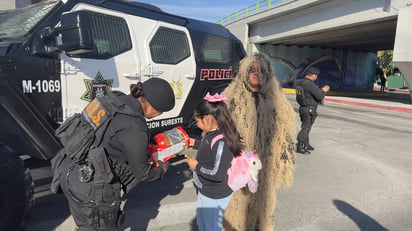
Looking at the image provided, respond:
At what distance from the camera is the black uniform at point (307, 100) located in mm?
5750

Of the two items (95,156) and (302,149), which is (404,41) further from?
(95,156)

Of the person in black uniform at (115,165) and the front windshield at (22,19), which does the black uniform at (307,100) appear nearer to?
the front windshield at (22,19)

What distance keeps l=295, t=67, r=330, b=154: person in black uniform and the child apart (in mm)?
4078

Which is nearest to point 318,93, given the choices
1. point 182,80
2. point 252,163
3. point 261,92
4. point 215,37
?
point 215,37

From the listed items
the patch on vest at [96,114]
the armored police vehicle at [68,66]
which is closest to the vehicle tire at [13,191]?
the armored police vehicle at [68,66]

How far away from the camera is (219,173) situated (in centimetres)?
207

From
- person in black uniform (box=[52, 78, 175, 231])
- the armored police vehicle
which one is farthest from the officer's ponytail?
the armored police vehicle

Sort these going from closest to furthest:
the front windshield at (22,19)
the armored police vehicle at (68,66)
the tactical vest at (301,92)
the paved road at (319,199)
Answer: the armored police vehicle at (68,66)
the front windshield at (22,19)
the paved road at (319,199)
the tactical vest at (301,92)

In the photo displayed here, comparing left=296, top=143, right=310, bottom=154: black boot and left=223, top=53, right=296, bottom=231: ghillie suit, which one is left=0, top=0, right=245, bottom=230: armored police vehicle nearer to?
left=223, top=53, right=296, bottom=231: ghillie suit

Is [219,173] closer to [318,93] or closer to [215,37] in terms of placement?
[215,37]

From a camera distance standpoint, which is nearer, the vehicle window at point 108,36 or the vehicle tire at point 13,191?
the vehicle tire at point 13,191

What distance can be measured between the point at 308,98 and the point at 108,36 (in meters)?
3.89

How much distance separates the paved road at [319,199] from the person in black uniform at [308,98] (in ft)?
1.14

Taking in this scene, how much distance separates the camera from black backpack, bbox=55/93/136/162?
1.77 meters
